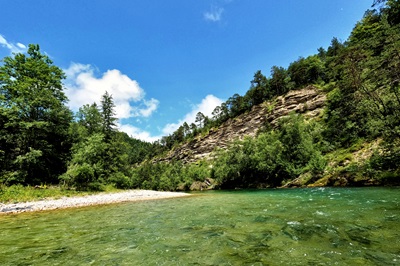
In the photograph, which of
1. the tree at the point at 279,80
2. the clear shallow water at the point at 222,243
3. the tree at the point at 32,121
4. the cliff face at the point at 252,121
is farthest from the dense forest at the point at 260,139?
the tree at the point at 279,80

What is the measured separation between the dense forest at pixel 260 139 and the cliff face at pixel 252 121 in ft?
36.0

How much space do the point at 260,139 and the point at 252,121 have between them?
89.6 feet

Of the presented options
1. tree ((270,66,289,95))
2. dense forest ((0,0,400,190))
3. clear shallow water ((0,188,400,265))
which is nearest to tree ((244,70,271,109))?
tree ((270,66,289,95))

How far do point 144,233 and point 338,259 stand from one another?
630cm

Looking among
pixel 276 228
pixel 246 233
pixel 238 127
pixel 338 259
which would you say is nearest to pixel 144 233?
pixel 246 233

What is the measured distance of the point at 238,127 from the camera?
3258 inches

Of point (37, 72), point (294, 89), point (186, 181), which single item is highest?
point (294, 89)

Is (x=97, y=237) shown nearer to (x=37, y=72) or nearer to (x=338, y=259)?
(x=338, y=259)

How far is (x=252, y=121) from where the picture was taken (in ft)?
258

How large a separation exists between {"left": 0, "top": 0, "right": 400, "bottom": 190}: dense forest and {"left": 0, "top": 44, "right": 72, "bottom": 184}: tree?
0.11m

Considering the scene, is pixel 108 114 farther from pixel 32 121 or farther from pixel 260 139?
pixel 260 139

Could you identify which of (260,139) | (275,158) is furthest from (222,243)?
(260,139)

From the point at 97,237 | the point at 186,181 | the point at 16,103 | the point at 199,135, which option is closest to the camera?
the point at 97,237

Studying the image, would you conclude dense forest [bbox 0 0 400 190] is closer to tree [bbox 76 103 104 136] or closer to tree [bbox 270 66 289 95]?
tree [bbox 76 103 104 136]
